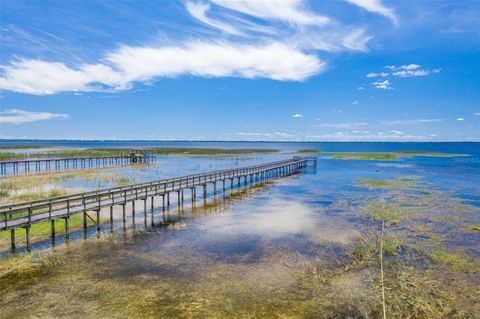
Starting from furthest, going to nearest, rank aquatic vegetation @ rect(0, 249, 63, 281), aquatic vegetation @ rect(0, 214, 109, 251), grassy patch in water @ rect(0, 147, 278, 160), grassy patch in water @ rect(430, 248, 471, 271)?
grassy patch in water @ rect(0, 147, 278, 160) < aquatic vegetation @ rect(0, 214, 109, 251) < grassy patch in water @ rect(430, 248, 471, 271) < aquatic vegetation @ rect(0, 249, 63, 281)

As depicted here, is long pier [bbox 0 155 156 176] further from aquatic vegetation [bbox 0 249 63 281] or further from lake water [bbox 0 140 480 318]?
lake water [bbox 0 140 480 318]

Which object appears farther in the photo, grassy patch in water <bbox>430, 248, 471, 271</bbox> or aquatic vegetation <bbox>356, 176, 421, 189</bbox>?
aquatic vegetation <bbox>356, 176, 421, 189</bbox>

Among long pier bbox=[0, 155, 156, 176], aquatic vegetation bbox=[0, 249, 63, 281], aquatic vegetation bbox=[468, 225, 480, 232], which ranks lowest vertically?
aquatic vegetation bbox=[468, 225, 480, 232]

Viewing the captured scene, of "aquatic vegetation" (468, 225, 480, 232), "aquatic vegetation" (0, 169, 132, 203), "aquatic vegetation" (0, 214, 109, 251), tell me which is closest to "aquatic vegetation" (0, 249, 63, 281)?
"aquatic vegetation" (0, 214, 109, 251)

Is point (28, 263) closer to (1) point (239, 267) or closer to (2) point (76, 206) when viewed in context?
(2) point (76, 206)

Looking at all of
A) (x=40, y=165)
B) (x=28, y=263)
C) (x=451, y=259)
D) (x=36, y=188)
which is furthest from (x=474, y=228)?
(x=40, y=165)

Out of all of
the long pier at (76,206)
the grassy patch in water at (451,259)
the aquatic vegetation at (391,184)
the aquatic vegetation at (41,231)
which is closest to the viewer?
the grassy patch in water at (451,259)

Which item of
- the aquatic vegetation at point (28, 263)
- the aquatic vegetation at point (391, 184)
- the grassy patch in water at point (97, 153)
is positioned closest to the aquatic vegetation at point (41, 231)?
the aquatic vegetation at point (28, 263)

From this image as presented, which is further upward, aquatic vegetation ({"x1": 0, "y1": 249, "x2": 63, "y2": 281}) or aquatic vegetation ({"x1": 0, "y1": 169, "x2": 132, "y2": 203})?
aquatic vegetation ({"x1": 0, "y1": 169, "x2": 132, "y2": 203})

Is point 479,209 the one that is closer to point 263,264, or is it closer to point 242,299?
point 263,264

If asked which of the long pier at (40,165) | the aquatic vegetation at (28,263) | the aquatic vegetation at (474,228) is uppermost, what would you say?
the long pier at (40,165)

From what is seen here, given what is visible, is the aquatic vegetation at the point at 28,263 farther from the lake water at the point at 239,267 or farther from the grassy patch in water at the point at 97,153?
the grassy patch in water at the point at 97,153

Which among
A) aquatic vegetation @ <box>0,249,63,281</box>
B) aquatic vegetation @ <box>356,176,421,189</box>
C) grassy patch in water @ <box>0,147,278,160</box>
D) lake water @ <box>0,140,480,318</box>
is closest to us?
lake water @ <box>0,140,480,318</box>

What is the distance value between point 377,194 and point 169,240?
24.4 meters
